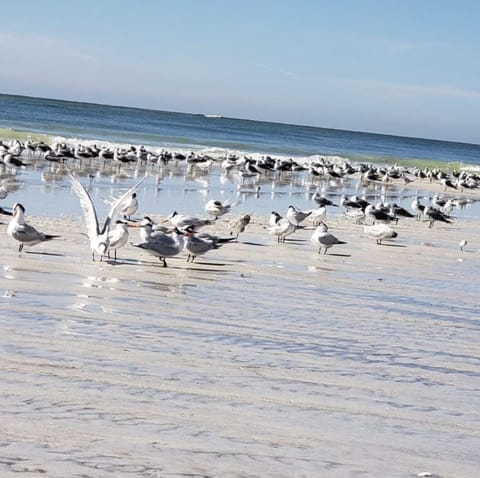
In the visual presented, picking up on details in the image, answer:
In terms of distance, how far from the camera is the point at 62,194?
74.6ft

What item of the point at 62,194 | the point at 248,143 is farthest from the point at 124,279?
the point at 248,143

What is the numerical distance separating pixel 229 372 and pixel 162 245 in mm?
6417

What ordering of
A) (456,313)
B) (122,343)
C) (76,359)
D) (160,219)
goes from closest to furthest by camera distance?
(76,359) < (122,343) < (456,313) < (160,219)

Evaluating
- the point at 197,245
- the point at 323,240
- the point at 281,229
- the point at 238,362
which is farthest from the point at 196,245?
the point at 238,362

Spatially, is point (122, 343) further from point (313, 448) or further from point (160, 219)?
point (160, 219)

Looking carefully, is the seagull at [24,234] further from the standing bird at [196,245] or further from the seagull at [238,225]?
the seagull at [238,225]

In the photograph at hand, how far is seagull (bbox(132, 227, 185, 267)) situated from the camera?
13398mm

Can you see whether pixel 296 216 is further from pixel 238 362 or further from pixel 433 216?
pixel 238 362

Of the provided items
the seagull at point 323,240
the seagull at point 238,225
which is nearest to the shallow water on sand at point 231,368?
the seagull at point 323,240

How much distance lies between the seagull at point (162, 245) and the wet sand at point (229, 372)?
0.24 metres

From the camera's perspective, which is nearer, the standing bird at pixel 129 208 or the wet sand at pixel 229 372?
the wet sand at pixel 229 372

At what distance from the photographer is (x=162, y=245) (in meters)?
13.5

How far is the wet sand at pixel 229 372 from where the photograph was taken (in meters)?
Answer: 5.32

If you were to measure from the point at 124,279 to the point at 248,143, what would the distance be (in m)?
64.3
